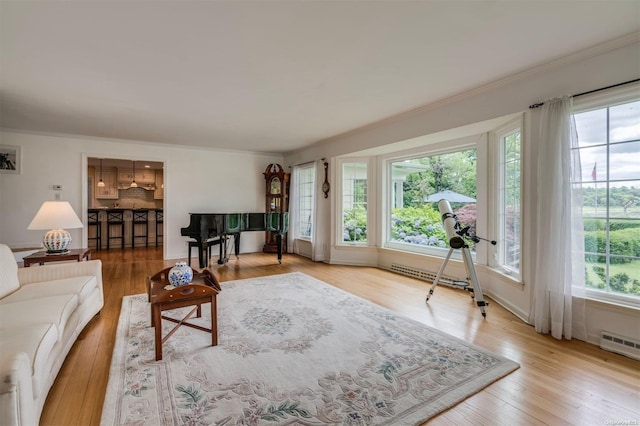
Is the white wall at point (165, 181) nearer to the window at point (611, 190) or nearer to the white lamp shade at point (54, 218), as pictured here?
the white lamp shade at point (54, 218)

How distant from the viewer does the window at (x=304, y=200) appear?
6.71 meters

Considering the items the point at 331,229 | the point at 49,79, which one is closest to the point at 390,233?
the point at 331,229

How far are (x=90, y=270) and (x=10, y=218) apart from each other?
11.6 ft

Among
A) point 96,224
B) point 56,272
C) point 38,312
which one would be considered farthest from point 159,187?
point 38,312

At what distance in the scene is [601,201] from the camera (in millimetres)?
2496

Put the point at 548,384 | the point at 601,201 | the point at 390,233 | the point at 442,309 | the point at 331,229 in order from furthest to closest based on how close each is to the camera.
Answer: the point at 331,229, the point at 390,233, the point at 442,309, the point at 601,201, the point at 548,384

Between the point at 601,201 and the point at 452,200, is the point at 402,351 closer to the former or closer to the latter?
the point at 601,201

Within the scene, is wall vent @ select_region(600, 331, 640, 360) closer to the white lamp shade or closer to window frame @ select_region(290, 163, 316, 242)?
window frame @ select_region(290, 163, 316, 242)

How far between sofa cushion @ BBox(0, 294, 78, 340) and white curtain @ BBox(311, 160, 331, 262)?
4.27 meters

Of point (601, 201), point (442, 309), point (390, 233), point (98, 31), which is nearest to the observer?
point (98, 31)

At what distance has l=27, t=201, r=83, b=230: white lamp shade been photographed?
3.34m

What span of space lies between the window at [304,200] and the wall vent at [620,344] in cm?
505

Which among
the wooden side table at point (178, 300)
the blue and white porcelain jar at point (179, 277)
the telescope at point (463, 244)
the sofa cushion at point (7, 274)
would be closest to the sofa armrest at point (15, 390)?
the wooden side table at point (178, 300)

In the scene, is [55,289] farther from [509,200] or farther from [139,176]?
[139,176]
